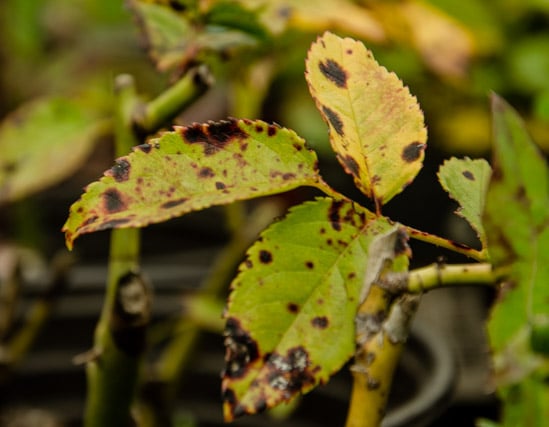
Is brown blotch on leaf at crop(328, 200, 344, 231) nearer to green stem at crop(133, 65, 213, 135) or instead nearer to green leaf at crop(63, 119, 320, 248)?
green leaf at crop(63, 119, 320, 248)

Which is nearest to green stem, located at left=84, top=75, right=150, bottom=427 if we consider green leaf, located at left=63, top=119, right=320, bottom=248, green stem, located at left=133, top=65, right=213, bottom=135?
green stem, located at left=133, top=65, right=213, bottom=135

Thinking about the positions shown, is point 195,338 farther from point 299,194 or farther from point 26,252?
point 26,252

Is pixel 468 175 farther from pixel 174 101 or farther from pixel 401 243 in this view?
pixel 174 101

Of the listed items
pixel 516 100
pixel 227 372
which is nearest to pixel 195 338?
pixel 227 372

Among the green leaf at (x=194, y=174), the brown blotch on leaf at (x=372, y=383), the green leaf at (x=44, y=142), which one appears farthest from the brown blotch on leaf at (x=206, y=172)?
the green leaf at (x=44, y=142)

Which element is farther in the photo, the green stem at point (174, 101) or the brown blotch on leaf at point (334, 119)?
the green stem at point (174, 101)

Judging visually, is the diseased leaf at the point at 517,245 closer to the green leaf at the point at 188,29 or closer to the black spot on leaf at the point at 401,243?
the black spot on leaf at the point at 401,243
